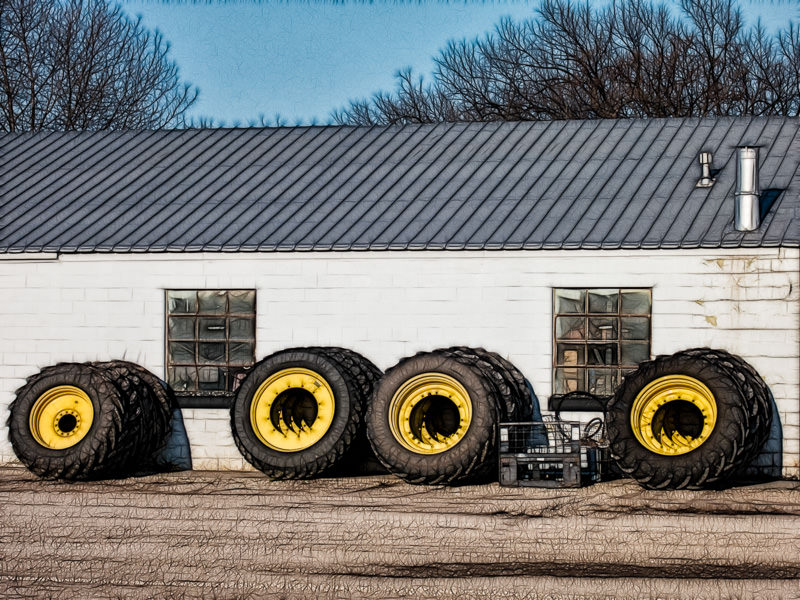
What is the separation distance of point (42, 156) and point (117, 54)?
19.4m

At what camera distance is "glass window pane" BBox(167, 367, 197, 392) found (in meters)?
16.5

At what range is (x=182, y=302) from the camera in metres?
16.6

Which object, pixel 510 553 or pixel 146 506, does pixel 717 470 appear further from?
pixel 146 506

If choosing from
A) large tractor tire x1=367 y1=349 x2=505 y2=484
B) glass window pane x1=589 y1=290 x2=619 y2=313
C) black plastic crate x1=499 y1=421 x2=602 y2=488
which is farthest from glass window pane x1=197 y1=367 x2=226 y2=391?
glass window pane x1=589 y1=290 x2=619 y2=313

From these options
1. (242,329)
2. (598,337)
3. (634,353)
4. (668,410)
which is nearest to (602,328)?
(598,337)

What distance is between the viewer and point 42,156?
2080cm

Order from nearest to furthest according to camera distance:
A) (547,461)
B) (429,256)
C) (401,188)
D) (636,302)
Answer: (547,461), (636,302), (429,256), (401,188)

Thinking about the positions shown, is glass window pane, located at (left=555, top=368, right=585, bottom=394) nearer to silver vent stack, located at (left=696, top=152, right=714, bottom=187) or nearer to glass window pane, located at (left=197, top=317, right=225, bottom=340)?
silver vent stack, located at (left=696, top=152, right=714, bottom=187)

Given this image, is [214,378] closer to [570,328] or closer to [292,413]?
[292,413]

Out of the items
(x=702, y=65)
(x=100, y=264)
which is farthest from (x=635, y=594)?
(x=702, y=65)

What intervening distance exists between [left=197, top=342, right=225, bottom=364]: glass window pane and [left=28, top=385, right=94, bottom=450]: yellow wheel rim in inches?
65.5

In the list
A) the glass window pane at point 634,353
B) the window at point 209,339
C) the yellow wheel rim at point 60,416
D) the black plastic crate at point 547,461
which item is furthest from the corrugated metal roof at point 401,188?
the black plastic crate at point 547,461

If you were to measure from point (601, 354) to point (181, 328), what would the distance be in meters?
5.50

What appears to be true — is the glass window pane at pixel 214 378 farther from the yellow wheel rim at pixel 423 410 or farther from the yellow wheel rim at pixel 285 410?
the yellow wheel rim at pixel 423 410
